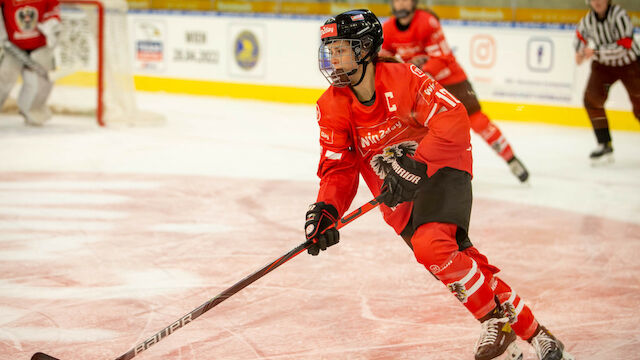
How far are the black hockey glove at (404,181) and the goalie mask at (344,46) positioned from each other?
1.00 ft

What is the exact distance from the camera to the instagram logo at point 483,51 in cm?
791

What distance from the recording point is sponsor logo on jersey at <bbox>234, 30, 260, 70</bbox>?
367 inches

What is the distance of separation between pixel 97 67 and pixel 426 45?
4002mm

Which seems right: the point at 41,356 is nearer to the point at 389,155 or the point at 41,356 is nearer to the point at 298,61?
the point at 389,155

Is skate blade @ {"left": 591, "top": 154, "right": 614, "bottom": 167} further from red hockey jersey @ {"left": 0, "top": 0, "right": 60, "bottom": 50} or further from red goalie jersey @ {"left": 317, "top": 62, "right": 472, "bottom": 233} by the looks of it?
red hockey jersey @ {"left": 0, "top": 0, "right": 60, "bottom": 50}

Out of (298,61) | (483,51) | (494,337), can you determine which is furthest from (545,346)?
(298,61)

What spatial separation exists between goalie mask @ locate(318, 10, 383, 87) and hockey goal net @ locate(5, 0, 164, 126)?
566 centimetres

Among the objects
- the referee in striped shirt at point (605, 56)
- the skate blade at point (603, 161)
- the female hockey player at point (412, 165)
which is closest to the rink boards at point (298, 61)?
the referee in striped shirt at point (605, 56)

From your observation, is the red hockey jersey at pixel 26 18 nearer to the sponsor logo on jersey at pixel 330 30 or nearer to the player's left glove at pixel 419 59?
the player's left glove at pixel 419 59

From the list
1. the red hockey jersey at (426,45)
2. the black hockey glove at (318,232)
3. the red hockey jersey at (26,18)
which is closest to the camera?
the black hockey glove at (318,232)

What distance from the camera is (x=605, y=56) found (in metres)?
5.93

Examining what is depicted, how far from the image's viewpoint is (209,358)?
2400mm

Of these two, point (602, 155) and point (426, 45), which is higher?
point (426, 45)

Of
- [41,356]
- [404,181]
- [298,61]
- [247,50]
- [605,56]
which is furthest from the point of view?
[247,50]
